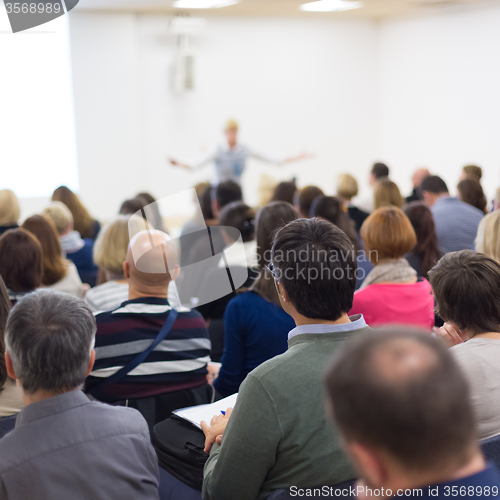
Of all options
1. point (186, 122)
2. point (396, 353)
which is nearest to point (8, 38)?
point (186, 122)

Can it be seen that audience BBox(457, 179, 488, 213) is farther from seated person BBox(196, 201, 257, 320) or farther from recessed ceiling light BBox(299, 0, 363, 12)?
recessed ceiling light BBox(299, 0, 363, 12)

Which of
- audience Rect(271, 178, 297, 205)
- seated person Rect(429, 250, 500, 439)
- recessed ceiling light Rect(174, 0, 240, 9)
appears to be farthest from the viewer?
recessed ceiling light Rect(174, 0, 240, 9)

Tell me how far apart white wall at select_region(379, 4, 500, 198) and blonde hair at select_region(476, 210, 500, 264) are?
612 centimetres

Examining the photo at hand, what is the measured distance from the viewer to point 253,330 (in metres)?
2.01

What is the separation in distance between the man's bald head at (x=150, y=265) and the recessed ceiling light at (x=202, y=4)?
633 centimetres

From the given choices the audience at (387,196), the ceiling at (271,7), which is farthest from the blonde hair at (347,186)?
the ceiling at (271,7)

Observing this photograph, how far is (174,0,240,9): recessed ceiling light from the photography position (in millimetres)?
7503

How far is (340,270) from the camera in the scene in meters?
1.28

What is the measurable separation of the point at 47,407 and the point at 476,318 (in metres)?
1.14

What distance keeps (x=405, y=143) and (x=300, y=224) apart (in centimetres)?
889

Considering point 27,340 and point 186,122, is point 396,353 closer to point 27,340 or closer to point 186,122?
point 27,340

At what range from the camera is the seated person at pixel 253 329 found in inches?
78.7

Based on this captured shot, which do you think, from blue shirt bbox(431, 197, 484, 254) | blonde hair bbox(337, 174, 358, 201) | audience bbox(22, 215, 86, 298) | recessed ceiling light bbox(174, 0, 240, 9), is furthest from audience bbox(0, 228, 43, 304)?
recessed ceiling light bbox(174, 0, 240, 9)

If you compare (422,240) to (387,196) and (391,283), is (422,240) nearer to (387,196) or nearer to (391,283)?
(391,283)
